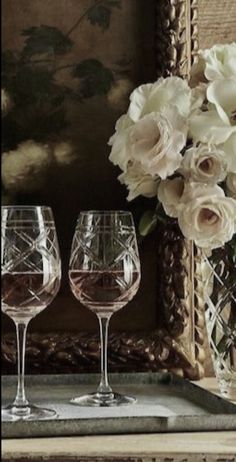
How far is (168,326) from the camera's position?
127 centimetres

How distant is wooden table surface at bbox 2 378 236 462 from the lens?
89 cm

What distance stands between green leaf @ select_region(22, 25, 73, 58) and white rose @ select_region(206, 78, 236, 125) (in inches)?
9.8

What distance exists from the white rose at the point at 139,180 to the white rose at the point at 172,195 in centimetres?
2

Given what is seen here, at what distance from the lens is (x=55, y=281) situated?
1048 millimetres

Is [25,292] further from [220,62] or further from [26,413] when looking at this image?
[220,62]

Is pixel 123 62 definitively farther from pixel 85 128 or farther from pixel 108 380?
pixel 108 380

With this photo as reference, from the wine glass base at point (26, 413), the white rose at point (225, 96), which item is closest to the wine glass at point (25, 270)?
the wine glass base at point (26, 413)

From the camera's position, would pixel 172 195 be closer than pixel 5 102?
Yes

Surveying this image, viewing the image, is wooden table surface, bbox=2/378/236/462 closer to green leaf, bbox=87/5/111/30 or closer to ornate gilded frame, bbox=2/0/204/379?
ornate gilded frame, bbox=2/0/204/379

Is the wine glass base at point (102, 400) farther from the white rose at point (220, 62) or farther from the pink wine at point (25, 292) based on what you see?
the white rose at point (220, 62)

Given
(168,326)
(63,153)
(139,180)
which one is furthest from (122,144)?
(168,326)

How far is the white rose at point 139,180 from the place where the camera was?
1116 millimetres

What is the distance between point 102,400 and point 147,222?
0.24 metres

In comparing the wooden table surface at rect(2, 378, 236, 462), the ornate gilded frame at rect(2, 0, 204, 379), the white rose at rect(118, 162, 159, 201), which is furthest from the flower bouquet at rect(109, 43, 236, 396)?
the wooden table surface at rect(2, 378, 236, 462)
